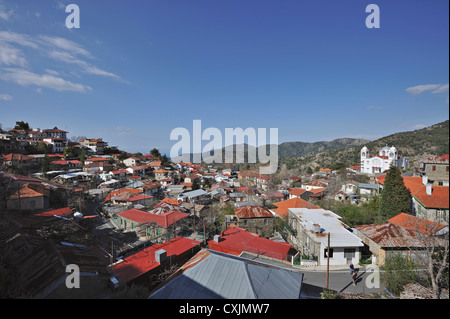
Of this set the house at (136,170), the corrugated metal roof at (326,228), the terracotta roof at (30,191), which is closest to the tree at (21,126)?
the house at (136,170)

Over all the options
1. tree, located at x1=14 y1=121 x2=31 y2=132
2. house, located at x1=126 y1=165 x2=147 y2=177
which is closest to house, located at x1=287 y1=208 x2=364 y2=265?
house, located at x1=126 y1=165 x2=147 y2=177

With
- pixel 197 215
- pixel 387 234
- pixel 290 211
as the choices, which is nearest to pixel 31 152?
pixel 197 215

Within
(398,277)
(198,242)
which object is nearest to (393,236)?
(398,277)

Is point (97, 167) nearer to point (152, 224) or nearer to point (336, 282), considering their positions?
point (152, 224)

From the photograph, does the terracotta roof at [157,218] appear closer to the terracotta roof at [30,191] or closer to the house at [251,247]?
the house at [251,247]

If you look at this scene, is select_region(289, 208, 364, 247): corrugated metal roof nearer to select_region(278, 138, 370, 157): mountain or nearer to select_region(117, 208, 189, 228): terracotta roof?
select_region(117, 208, 189, 228): terracotta roof
